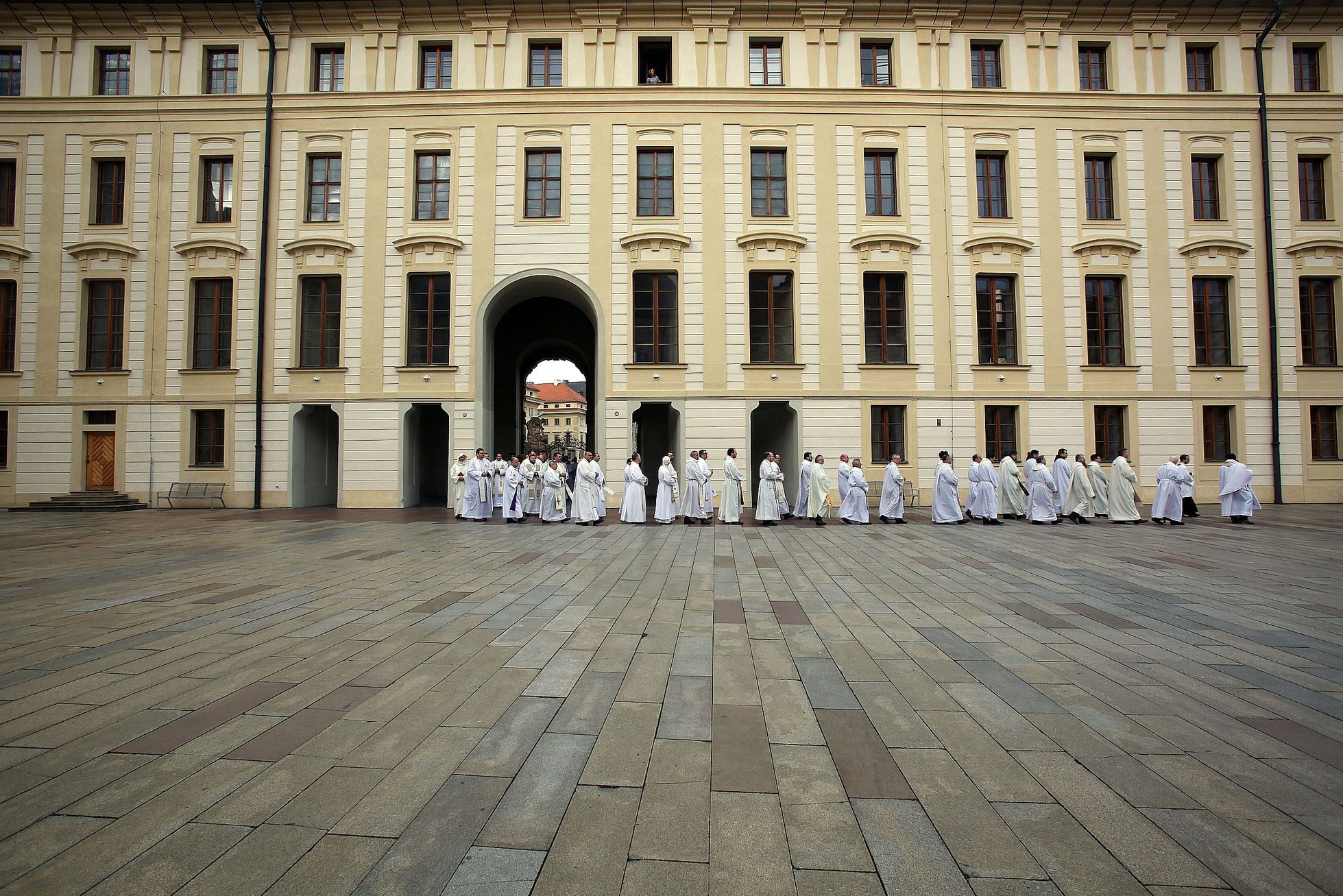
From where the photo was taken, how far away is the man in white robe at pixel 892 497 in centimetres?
1675

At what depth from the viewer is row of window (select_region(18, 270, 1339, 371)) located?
800 inches

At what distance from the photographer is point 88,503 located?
65.4ft

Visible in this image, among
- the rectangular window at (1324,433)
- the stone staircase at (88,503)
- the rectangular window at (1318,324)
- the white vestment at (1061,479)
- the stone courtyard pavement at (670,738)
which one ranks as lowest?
the stone courtyard pavement at (670,738)

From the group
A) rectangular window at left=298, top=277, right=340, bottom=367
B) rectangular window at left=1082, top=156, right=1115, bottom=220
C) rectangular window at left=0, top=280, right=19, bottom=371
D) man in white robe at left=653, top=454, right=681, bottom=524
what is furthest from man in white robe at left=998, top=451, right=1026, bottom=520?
rectangular window at left=0, top=280, right=19, bottom=371

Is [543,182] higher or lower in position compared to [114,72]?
lower

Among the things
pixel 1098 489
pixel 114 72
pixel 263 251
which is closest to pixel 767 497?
pixel 1098 489

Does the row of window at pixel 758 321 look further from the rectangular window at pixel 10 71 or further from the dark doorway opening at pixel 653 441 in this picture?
the rectangular window at pixel 10 71

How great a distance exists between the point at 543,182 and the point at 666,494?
11.7m

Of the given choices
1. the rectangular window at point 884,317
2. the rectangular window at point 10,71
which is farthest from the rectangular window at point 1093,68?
the rectangular window at point 10,71

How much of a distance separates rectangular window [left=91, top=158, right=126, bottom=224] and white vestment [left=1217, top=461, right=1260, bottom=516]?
35489 millimetres

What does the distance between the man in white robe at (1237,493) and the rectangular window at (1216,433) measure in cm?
525

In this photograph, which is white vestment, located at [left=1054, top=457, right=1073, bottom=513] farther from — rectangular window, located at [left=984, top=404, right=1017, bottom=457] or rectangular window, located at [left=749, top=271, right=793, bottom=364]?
rectangular window, located at [left=749, top=271, right=793, bottom=364]

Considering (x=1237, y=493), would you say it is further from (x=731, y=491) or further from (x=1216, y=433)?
(x=731, y=491)

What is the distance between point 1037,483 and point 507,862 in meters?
18.0
